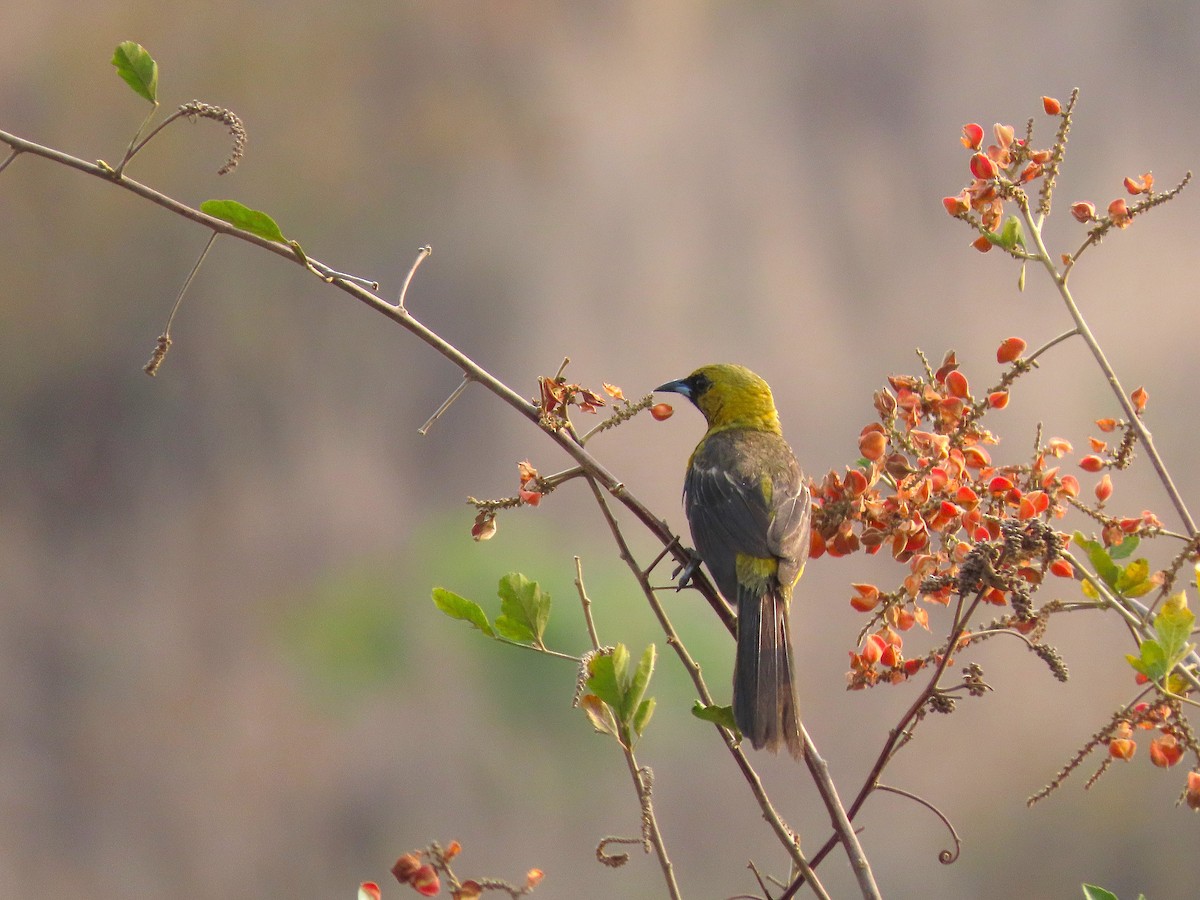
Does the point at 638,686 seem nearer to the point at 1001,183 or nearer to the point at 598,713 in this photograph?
the point at 598,713

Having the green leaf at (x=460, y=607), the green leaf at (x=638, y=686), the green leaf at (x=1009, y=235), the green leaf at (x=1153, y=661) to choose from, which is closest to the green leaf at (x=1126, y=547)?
the green leaf at (x=1153, y=661)

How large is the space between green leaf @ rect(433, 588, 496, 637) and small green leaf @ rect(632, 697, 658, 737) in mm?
148

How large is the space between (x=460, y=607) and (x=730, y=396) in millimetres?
1045

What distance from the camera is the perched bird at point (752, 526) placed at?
1022mm

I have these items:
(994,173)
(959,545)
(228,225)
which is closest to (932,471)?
(959,545)

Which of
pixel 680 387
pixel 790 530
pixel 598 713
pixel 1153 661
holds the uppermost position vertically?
pixel 680 387

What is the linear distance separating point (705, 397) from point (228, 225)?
3.87 ft

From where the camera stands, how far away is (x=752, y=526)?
145 centimetres

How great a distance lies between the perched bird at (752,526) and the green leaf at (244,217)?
53cm

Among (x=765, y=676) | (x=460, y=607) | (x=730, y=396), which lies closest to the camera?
(x=460, y=607)

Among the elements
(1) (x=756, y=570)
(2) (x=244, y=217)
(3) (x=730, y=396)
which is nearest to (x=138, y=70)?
(2) (x=244, y=217)

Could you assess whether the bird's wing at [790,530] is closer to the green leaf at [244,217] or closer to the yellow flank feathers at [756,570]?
the yellow flank feathers at [756,570]

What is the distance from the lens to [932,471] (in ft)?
2.87

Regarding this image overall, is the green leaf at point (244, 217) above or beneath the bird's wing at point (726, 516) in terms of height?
beneath
